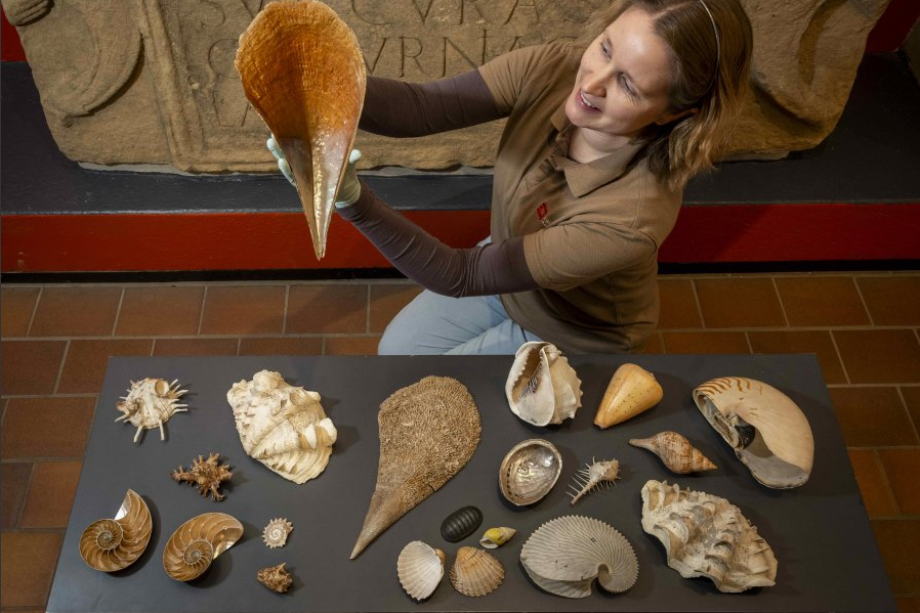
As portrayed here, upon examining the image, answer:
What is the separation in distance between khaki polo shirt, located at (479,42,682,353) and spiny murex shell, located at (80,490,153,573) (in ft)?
3.22

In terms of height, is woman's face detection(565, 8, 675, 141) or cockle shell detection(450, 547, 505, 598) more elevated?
woman's face detection(565, 8, 675, 141)

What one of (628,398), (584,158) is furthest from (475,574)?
(584,158)

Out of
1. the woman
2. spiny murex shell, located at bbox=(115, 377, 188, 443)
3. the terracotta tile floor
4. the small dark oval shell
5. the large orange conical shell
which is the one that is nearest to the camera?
the large orange conical shell

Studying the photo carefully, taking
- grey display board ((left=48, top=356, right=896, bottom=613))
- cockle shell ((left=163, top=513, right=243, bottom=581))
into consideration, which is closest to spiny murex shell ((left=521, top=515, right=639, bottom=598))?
grey display board ((left=48, top=356, right=896, bottom=613))

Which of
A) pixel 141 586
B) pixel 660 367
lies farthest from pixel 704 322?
pixel 141 586

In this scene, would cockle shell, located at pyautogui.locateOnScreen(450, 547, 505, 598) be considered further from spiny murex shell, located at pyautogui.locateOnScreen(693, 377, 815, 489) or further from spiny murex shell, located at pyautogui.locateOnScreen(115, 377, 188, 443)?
spiny murex shell, located at pyautogui.locateOnScreen(115, 377, 188, 443)

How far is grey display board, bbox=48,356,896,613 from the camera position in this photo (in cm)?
150

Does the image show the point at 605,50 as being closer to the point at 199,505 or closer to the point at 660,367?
the point at 660,367

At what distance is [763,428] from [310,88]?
1.15m

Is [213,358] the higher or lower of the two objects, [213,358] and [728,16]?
the lower

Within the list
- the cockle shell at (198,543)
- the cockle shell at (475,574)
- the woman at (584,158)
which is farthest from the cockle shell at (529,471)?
the cockle shell at (198,543)

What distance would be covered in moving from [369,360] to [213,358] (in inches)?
14.9

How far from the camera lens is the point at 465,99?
1.81m

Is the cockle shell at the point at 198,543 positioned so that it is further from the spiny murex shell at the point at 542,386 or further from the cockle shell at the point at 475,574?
the spiny murex shell at the point at 542,386
